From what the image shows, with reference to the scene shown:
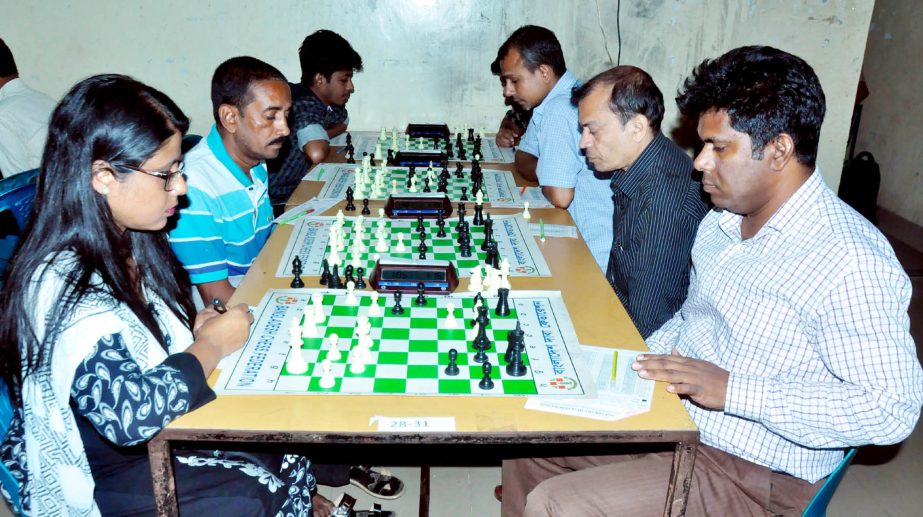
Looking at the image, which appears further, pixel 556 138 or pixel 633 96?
pixel 556 138

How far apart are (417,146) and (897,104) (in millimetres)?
4411

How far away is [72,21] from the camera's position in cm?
491

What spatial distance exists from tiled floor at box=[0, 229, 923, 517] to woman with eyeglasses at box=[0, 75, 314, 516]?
1023 mm

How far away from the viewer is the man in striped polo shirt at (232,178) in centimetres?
260

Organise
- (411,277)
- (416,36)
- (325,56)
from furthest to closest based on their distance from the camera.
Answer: (416,36) → (325,56) → (411,277)

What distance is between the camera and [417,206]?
310 centimetres

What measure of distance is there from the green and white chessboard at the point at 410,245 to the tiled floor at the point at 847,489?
1.03 meters

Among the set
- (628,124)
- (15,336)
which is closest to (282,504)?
(15,336)

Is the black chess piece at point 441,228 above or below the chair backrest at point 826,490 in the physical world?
above

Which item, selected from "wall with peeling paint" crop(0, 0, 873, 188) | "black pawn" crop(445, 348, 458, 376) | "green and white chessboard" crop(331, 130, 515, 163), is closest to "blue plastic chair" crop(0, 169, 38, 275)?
"black pawn" crop(445, 348, 458, 376)

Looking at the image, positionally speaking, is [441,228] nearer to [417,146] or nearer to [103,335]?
[103,335]

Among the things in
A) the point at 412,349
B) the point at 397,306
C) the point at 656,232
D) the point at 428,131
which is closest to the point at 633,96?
the point at 656,232

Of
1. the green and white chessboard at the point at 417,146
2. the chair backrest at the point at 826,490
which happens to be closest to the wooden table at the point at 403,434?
the chair backrest at the point at 826,490

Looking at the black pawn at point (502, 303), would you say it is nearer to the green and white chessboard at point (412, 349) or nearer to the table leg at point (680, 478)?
the green and white chessboard at point (412, 349)
